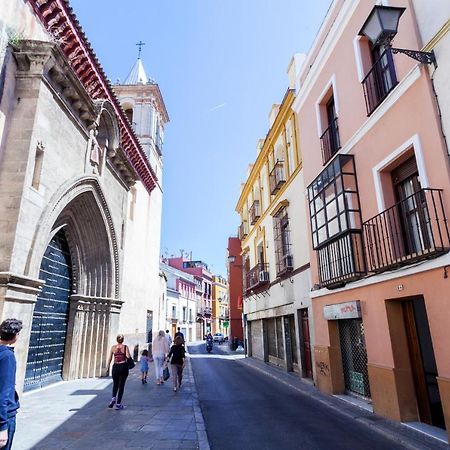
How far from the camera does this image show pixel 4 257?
6.39m

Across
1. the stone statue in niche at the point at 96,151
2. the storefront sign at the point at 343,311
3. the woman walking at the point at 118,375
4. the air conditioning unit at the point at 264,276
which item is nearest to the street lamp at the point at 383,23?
the storefront sign at the point at 343,311

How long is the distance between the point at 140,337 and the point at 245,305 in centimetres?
772

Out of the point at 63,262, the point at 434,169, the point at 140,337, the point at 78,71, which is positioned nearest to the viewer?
the point at 434,169

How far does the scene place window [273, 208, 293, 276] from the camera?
12.6 metres

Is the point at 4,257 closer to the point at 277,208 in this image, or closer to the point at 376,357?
the point at 376,357

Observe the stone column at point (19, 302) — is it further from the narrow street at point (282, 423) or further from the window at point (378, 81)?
the window at point (378, 81)

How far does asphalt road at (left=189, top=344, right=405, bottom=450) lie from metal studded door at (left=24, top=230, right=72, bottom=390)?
411 cm

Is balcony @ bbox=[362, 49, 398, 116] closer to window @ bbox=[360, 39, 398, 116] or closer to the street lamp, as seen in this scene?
window @ bbox=[360, 39, 398, 116]

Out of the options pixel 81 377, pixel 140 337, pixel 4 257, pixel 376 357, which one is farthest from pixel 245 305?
pixel 4 257

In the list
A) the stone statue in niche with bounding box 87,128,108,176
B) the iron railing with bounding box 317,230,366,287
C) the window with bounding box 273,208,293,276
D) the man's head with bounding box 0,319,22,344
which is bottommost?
the man's head with bounding box 0,319,22,344

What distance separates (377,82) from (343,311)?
4.81 m

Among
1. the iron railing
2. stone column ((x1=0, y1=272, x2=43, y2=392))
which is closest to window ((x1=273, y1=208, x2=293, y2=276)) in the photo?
the iron railing

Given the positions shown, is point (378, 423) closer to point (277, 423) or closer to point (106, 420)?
point (277, 423)

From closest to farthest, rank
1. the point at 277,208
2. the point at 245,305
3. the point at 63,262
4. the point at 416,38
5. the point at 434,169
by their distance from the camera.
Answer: the point at 434,169
the point at 416,38
the point at 63,262
the point at 277,208
the point at 245,305
